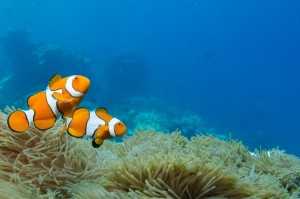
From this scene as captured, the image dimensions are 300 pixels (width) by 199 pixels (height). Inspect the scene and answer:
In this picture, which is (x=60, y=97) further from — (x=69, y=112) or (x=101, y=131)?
(x=101, y=131)

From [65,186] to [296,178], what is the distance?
175 cm

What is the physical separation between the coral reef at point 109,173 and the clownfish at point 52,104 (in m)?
0.45

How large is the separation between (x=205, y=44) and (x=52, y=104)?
78.6 metres

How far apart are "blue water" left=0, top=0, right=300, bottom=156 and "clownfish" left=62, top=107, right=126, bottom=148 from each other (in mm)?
43074

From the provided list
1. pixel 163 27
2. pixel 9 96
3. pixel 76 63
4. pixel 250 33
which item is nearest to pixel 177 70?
pixel 163 27

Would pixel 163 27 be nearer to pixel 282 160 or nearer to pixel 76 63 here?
pixel 76 63

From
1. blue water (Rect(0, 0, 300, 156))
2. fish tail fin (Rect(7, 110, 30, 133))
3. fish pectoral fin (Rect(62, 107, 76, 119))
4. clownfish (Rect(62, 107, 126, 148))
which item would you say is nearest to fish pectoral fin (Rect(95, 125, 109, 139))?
clownfish (Rect(62, 107, 126, 148))

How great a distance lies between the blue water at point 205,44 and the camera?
5306 centimetres

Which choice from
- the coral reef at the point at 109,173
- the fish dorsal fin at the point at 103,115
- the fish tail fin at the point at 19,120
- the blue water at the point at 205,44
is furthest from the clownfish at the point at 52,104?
the blue water at the point at 205,44

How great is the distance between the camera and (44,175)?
6.46ft

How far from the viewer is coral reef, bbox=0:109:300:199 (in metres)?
1.84

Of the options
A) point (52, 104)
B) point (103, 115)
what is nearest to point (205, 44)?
point (103, 115)

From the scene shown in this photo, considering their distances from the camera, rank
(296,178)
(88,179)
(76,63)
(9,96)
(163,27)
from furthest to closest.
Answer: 1. (163,27)
2. (76,63)
3. (9,96)
4. (296,178)
5. (88,179)

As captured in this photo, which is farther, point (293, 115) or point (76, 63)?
point (293, 115)
